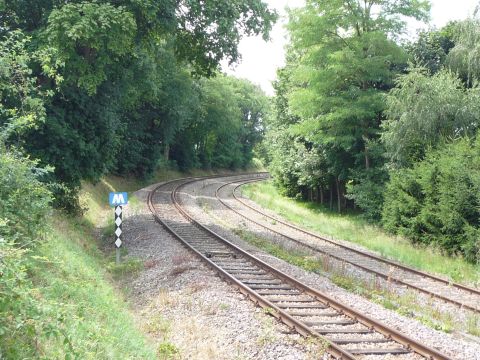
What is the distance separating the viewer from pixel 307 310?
8766 millimetres

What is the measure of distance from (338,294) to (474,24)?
46.0 feet

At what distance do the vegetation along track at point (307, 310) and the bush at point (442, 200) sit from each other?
7338mm

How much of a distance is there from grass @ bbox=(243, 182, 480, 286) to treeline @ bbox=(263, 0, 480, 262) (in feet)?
1.79

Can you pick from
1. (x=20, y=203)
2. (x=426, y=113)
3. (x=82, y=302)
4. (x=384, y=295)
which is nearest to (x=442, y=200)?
(x=426, y=113)

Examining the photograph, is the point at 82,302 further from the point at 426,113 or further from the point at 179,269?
the point at 426,113

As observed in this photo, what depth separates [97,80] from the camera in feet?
47.8

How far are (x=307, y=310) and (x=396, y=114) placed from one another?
1277cm

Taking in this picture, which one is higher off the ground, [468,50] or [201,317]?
[468,50]

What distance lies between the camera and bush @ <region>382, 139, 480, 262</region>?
49.5 ft

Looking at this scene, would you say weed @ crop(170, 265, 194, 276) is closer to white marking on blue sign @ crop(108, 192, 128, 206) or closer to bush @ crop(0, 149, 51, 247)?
white marking on blue sign @ crop(108, 192, 128, 206)

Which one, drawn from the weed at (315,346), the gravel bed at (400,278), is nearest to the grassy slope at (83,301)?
the weed at (315,346)

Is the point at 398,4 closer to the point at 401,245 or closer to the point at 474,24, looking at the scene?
the point at 474,24

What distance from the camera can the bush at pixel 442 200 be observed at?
1509cm

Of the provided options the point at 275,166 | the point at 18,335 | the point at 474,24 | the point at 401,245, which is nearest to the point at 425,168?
the point at 401,245
